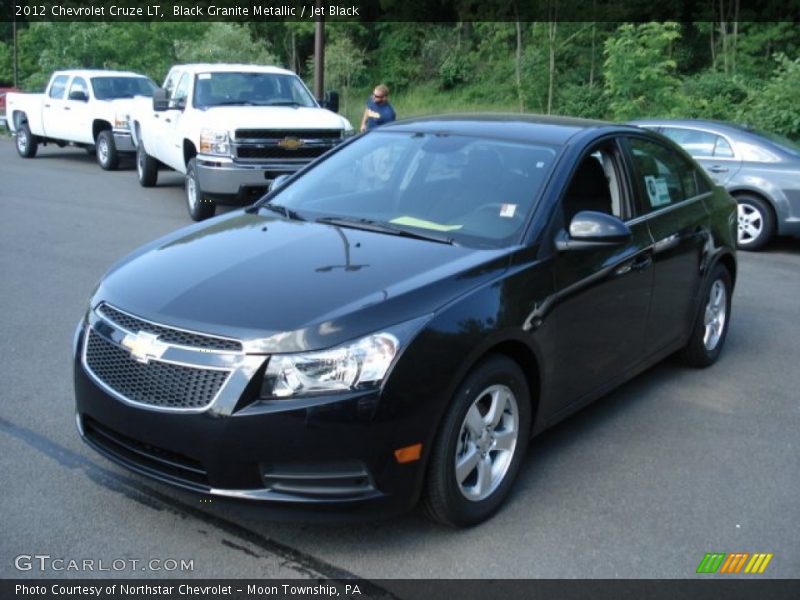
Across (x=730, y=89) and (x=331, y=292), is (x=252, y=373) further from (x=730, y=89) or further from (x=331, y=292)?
(x=730, y=89)

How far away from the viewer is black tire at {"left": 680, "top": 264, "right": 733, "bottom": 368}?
243 inches

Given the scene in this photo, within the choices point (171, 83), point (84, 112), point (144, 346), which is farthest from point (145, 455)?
point (84, 112)

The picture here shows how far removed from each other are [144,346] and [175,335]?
15 centimetres

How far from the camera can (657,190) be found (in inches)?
221

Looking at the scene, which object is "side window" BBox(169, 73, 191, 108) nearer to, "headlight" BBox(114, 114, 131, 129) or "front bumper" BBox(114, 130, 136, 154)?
"headlight" BBox(114, 114, 131, 129)

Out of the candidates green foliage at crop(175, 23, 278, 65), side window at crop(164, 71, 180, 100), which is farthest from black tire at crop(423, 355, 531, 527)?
green foliage at crop(175, 23, 278, 65)

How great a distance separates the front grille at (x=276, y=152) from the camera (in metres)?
12.1

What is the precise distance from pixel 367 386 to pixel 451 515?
741 mm

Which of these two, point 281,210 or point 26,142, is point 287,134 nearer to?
point 281,210

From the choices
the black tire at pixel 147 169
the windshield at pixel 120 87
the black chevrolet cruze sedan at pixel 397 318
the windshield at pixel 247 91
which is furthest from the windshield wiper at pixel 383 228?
the windshield at pixel 120 87

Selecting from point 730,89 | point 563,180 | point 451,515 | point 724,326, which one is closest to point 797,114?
point 730,89

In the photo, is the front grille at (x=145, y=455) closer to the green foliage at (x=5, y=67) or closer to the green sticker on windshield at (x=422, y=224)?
the green sticker on windshield at (x=422, y=224)

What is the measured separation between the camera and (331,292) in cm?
384

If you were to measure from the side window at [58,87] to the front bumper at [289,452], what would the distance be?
59.3ft
